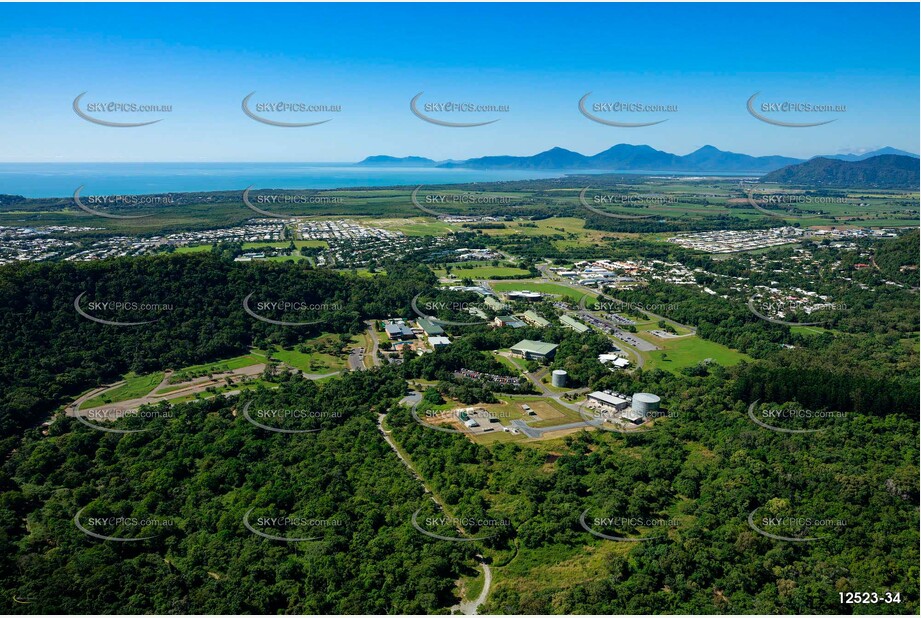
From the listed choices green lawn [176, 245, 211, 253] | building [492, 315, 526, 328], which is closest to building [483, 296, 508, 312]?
building [492, 315, 526, 328]

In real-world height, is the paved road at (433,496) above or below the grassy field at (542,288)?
below

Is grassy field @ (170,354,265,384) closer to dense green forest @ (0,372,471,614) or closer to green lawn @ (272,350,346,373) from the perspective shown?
green lawn @ (272,350,346,373)

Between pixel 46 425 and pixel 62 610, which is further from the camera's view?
pixel 46 425

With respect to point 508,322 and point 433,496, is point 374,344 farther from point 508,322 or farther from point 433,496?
point 433,496

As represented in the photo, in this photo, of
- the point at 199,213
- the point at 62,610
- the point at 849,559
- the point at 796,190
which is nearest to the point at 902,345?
the point at 849,559

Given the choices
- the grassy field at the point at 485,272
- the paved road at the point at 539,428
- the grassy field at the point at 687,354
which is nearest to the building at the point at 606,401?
the paved road at the point at 539,428

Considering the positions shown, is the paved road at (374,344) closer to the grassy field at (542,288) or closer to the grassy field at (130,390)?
the grassy field at (130,390)

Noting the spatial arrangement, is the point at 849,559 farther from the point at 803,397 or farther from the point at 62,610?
the point at 62,610
